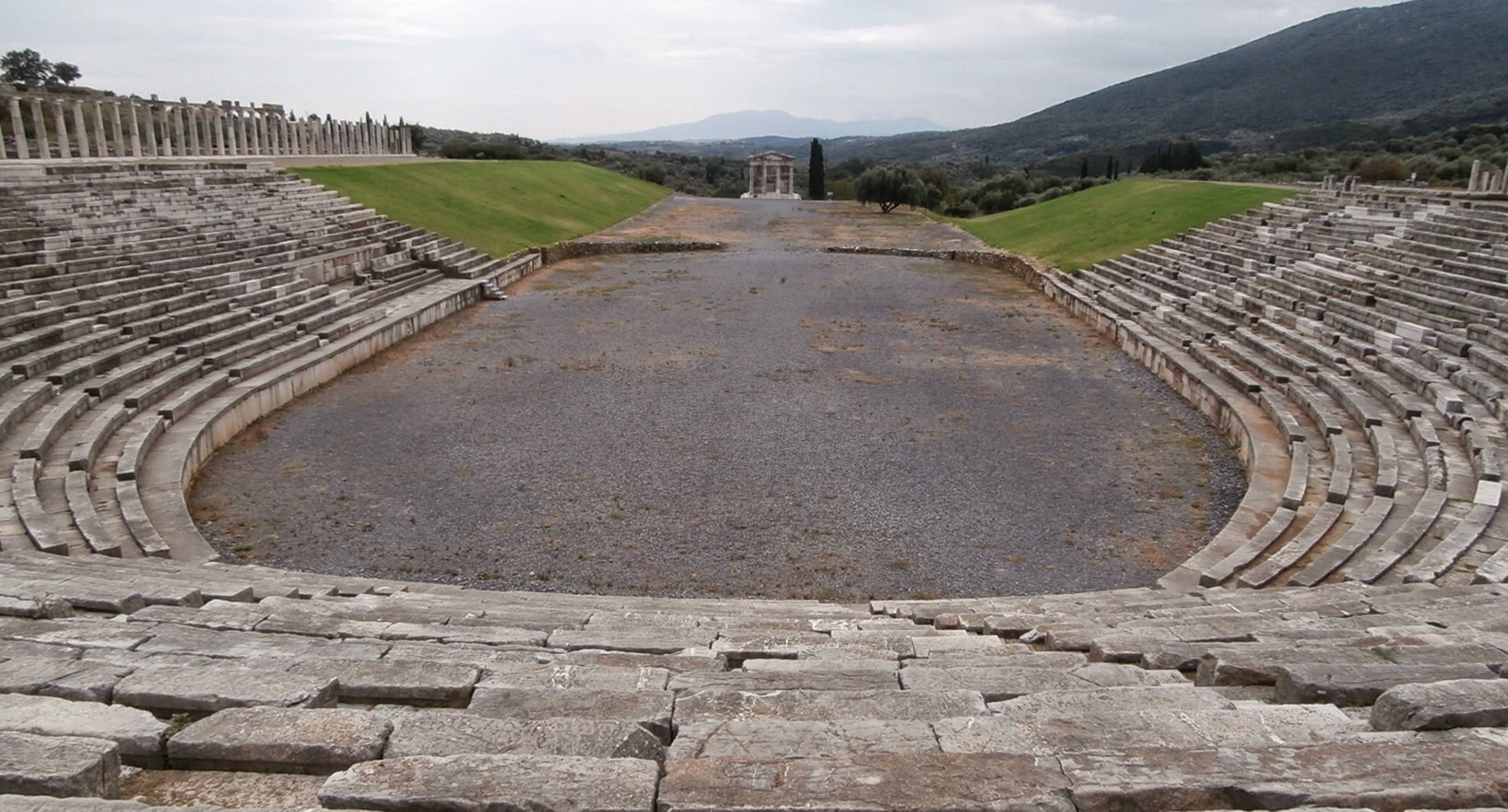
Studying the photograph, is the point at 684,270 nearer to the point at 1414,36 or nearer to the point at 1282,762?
the point at 1282,762

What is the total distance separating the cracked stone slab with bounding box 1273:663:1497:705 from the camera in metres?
4.25

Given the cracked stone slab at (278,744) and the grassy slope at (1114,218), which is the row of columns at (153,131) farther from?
the grassy slope at (1114,218)

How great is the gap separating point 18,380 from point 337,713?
1216 cm

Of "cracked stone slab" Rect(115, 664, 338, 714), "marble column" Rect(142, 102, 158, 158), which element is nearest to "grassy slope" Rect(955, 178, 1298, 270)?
"marble column" Rect(142, 102, 158, 158)

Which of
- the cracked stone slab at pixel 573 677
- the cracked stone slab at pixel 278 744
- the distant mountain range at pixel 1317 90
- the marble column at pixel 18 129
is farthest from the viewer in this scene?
the distant mountain range at pixel 1317 90

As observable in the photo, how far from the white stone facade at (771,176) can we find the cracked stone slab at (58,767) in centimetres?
7355

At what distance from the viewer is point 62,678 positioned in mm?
4188

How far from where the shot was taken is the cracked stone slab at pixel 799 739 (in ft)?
11.2

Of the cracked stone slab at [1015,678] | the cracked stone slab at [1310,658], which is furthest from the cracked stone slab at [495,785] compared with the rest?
the cracked stone slab at [1310,658]

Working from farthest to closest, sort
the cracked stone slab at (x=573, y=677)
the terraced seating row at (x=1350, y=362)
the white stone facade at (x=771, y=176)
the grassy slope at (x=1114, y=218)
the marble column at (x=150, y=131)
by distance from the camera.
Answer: the white stone facade at (x=771, y=176) < the grassy slope at (x=1114, y=218) < the marble column at (x=150, y=131) < the terraced seating row at (x=1350, y=362) < the cracked stone slab at (x=573, y=677)

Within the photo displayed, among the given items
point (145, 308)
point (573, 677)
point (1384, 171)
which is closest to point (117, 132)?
point (145, 308)

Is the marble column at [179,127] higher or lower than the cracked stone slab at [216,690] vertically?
higher

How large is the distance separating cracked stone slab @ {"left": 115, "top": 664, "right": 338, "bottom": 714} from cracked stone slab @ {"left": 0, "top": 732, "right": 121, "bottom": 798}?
701 mm

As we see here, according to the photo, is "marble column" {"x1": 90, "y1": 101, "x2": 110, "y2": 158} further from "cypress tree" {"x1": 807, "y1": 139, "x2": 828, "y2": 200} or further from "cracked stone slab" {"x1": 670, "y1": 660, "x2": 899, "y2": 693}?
"cypress tree" {"x1": 807, "y1": 139, "x2": 828, "y2": 200}
